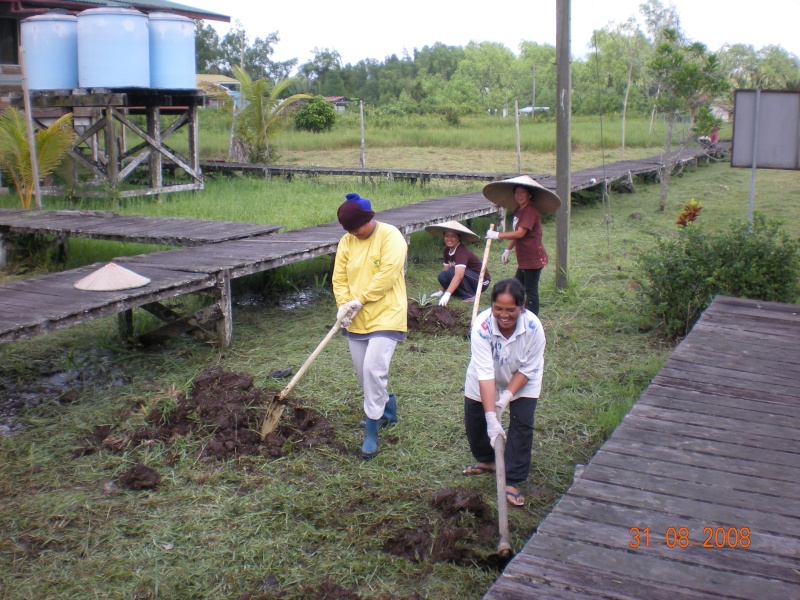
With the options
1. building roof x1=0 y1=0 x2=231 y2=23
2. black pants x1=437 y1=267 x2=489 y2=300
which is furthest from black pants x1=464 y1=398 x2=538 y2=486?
building roof x1=0 y1=0 x2=231 y2=23

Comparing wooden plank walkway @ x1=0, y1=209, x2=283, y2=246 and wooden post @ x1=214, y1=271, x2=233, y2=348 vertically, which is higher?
wooden plank walkway @ x1=0, y1=209, x2=283, y2=246

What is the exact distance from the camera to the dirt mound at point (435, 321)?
6.85 m

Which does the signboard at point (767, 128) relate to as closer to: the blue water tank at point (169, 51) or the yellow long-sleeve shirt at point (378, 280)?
the yellow long-sleeve shirt at point (378, 280)

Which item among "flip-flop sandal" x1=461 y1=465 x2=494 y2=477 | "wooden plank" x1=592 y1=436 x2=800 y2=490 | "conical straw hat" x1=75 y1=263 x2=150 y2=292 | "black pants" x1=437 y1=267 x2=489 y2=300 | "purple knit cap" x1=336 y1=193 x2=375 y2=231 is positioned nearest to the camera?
"wooden plank" x1=592 y1=436 x2=800 y2=490

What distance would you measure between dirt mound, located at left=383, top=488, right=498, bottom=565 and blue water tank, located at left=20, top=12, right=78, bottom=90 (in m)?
11.2

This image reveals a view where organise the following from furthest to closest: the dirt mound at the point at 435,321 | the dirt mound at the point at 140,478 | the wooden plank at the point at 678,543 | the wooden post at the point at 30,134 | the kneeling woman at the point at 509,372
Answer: the wooden post at the point at 30,134, the dirt mound at the point at 435,321, the dirt mound at the point at 140,478, the kneeling woman at the point at 509,372, the wooden plank at the point at 678,543

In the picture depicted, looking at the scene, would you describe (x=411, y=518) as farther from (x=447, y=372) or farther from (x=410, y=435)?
(x=447, y=372)

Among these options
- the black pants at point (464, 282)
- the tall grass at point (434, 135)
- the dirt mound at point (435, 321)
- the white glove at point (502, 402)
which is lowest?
the dirt mound at point (435, 321)

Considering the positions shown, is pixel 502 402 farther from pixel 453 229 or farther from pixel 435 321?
pixel 453 229

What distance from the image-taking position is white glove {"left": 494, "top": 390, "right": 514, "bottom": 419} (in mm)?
3596

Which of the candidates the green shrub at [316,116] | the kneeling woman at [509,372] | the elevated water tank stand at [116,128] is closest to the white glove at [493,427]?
the kneeling woman at [509,372]

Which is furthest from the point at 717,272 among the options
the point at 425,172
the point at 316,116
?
the point at 316,116

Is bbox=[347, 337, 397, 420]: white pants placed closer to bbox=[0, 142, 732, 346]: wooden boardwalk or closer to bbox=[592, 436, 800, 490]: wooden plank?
bbox=[592, 436, 800, 490]: wooden plank

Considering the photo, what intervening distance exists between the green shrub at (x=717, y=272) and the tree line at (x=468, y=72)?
848 inches
